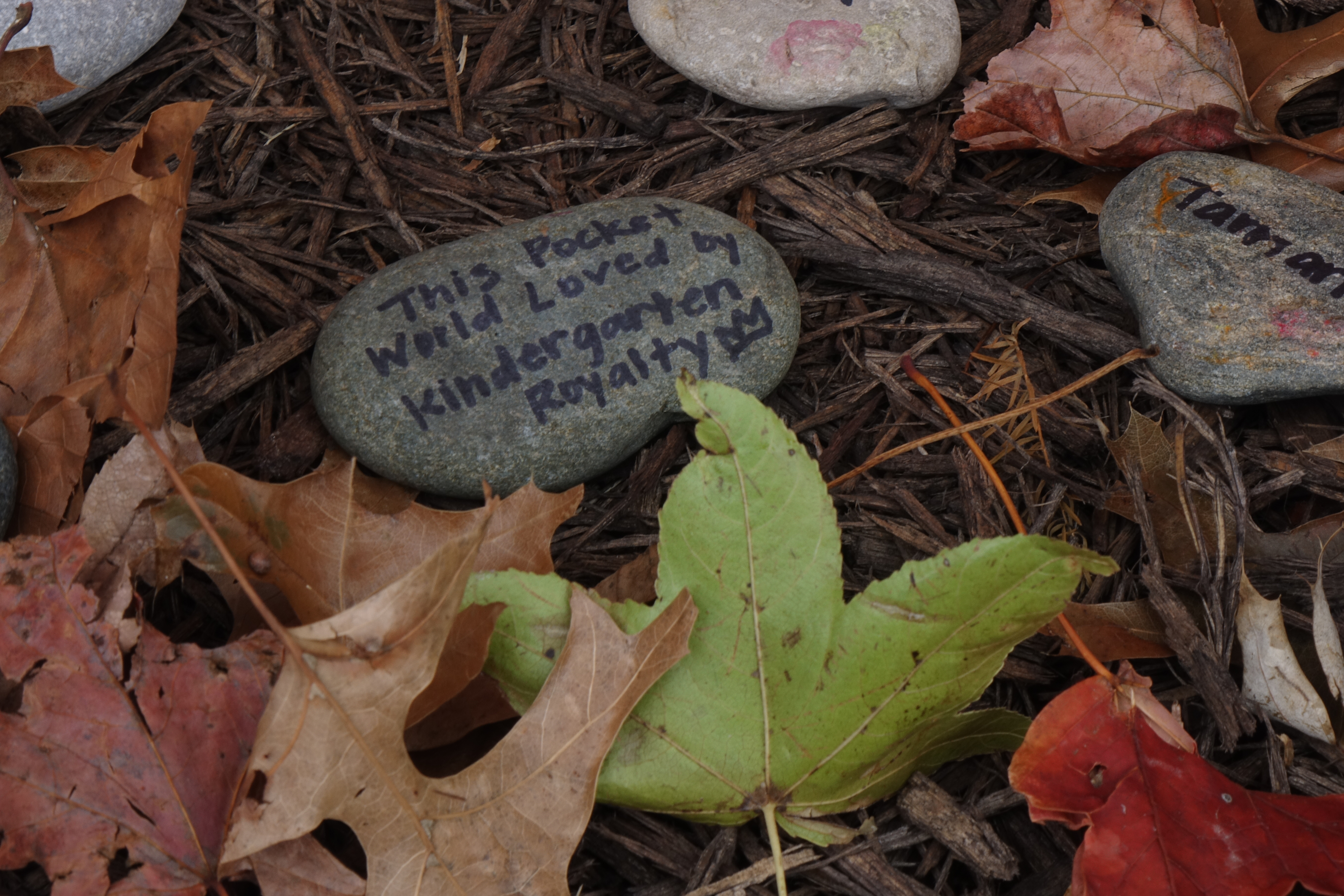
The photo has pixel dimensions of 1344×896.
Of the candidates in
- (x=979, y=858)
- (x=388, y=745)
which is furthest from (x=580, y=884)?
(x=979, y=858)

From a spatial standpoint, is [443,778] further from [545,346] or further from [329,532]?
[545,346]

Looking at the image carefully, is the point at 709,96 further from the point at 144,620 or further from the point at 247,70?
the point at 144,620

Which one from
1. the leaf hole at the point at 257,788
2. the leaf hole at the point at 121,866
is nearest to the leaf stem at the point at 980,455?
the leaf hole at the point at 257,788

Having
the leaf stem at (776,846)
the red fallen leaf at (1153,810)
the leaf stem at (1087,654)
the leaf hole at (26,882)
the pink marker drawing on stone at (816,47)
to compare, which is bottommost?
the leaf stem at (776,846)

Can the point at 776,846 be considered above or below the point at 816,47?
below

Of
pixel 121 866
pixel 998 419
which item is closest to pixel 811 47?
pixel 998 419

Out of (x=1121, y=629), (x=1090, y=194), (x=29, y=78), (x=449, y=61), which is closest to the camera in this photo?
(x=1121, y=629)

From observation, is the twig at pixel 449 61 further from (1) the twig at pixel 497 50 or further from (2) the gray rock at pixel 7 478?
(2) the gray rock at pixel 7 478
